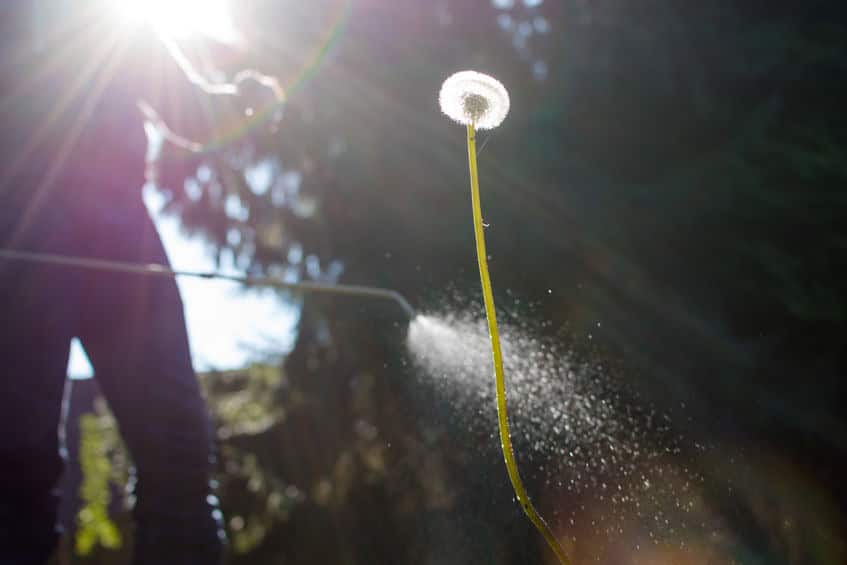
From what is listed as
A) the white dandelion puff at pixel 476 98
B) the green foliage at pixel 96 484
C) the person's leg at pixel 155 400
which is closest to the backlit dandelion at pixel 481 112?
the white dandelion puff at pixel 476 98

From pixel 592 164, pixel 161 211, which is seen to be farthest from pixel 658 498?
pixel 161 211

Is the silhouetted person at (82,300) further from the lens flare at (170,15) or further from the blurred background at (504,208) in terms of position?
the blurred background at (504,208)

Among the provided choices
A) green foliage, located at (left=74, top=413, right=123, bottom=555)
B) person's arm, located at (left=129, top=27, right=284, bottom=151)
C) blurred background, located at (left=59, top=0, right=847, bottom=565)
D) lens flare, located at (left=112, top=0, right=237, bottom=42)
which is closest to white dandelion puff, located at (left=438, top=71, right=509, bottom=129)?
blurred background, located at (left=59, top=0, right=847, bottom=565)

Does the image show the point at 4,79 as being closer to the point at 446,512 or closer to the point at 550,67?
the point at 446,512

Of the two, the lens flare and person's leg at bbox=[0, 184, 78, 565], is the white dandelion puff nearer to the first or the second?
person's leg at bbox=[0, 184, 78, 565]

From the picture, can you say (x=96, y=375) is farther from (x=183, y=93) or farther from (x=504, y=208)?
(x=504, y=208)

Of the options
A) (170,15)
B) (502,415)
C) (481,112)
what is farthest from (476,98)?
(170,15)

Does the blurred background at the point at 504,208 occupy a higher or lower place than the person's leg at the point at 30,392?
higher
